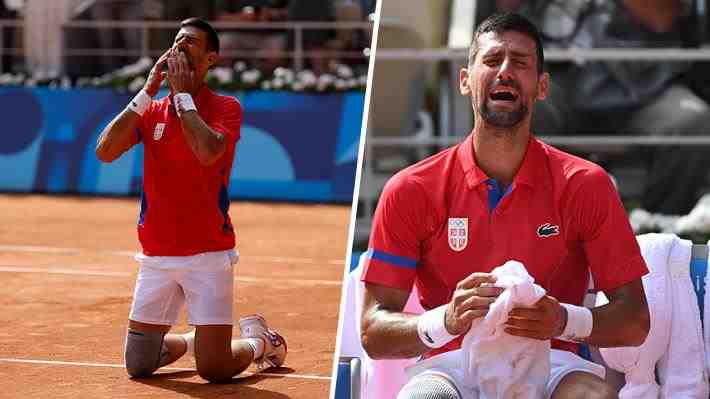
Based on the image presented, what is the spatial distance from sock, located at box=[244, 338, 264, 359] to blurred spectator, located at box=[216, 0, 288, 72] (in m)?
11.1

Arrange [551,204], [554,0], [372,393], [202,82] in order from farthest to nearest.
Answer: [554,0] < [202,82] < [372,393] < [551,204]

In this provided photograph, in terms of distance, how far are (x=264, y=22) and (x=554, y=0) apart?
221 inches

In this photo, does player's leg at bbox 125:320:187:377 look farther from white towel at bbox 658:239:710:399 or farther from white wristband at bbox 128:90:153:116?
white towel at bbox 658:239:710:399

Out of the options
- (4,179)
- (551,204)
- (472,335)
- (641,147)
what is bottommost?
(4,179)

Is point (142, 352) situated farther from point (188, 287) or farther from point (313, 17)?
point (313, 17)

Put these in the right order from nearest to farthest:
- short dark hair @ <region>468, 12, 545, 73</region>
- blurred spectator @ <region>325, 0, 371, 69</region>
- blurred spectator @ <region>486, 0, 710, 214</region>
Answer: short dark hair @ <region>468, 12, 545, 73</region>
blurred spectator @ <region>486, 0, 710, 214</region>
blurred spectator @ <region>325, 0, 371, 69</region>

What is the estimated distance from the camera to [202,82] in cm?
720

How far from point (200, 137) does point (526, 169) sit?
2.28 metres

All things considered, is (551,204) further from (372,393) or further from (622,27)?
(622,27)

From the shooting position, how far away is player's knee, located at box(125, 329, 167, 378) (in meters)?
7.20

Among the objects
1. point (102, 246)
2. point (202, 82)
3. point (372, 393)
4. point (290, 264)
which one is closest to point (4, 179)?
point (102, 246)

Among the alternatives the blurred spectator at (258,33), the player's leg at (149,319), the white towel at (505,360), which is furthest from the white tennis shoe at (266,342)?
the blurred spectator at (258,33)

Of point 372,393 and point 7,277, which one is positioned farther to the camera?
point 7,277

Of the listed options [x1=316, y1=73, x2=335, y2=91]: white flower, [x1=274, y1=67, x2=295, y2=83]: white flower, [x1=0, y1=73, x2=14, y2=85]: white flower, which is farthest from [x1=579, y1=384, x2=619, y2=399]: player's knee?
[x1=0, y1=73, x2=14, y2=85]: white flower
